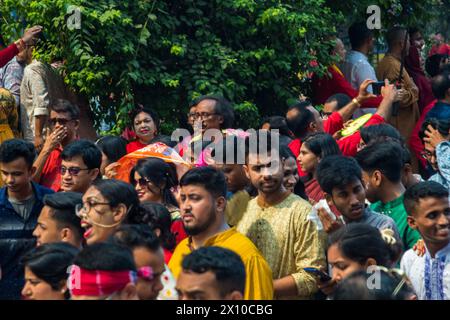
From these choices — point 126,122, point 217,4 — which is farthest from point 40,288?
point 217,4

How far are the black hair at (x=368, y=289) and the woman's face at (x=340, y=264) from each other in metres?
0.72

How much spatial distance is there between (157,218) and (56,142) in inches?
91.6

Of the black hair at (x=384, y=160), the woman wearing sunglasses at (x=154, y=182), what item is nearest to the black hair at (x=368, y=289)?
the black hair at (x=384, y=160)

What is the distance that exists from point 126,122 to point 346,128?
1896mm

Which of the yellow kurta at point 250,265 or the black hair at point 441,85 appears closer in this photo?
the yellow kurta at point 250,265

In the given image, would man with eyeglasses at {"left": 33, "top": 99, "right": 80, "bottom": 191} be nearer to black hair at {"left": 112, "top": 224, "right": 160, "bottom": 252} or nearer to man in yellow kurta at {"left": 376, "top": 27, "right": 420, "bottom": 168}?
black hair at {"left": 112, "top": 224, "right": 160, "bottom": 252}

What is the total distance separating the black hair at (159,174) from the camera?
7777 millimetres

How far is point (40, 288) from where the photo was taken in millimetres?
5773

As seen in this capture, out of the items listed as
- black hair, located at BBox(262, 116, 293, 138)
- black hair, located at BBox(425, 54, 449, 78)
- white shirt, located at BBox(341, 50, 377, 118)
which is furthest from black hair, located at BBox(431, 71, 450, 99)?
black hair, located at BBox(262, 116, 293, 138)

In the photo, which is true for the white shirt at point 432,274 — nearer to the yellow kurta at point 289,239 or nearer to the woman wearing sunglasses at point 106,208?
the yellow kurta at point 289,239

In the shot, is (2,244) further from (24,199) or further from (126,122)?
(126,122)

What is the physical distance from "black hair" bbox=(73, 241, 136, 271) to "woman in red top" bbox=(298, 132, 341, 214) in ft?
9.20

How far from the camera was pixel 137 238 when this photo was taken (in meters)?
6.12

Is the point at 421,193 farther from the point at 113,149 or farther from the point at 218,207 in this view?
the point at 113,149
